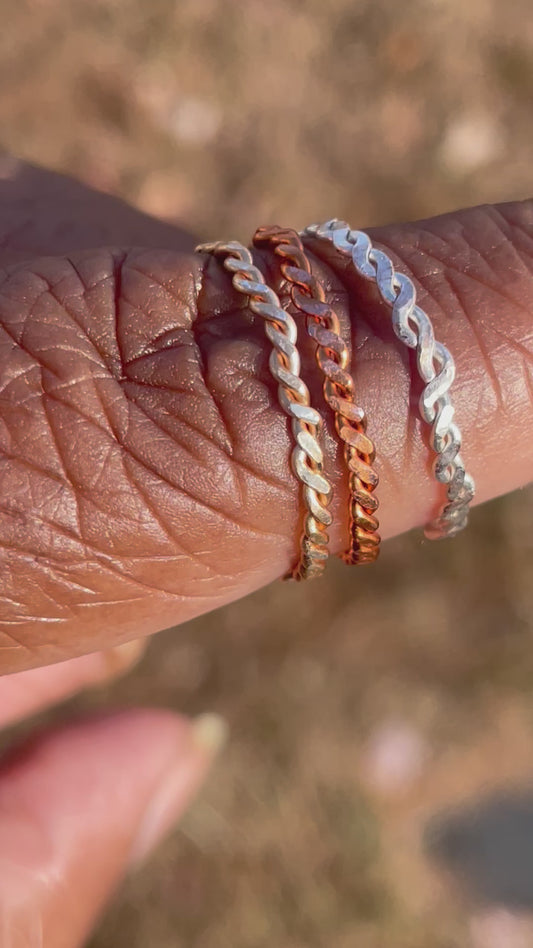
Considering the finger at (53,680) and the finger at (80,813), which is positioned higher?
the finger at (53,680)

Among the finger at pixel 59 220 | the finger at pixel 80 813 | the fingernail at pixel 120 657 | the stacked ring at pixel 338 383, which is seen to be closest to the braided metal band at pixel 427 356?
the stacked ring at pixel 338 383

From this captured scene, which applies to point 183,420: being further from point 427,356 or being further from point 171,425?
point 427,356

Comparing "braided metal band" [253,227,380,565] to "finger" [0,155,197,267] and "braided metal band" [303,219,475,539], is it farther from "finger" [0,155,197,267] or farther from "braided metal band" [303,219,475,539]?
"finger" [0,155,197,267]

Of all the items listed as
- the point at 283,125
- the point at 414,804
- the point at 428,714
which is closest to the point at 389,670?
the point at 428,714

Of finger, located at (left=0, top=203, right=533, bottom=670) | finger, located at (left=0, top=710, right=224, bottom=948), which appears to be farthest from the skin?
finger, located at (left=0, top=710, right=224, bottom=948)

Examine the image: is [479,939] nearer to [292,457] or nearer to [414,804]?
[414,804]

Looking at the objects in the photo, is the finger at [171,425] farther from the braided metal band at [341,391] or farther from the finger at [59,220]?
the finger at [59,220]

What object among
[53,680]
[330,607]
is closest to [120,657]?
[53,680]
